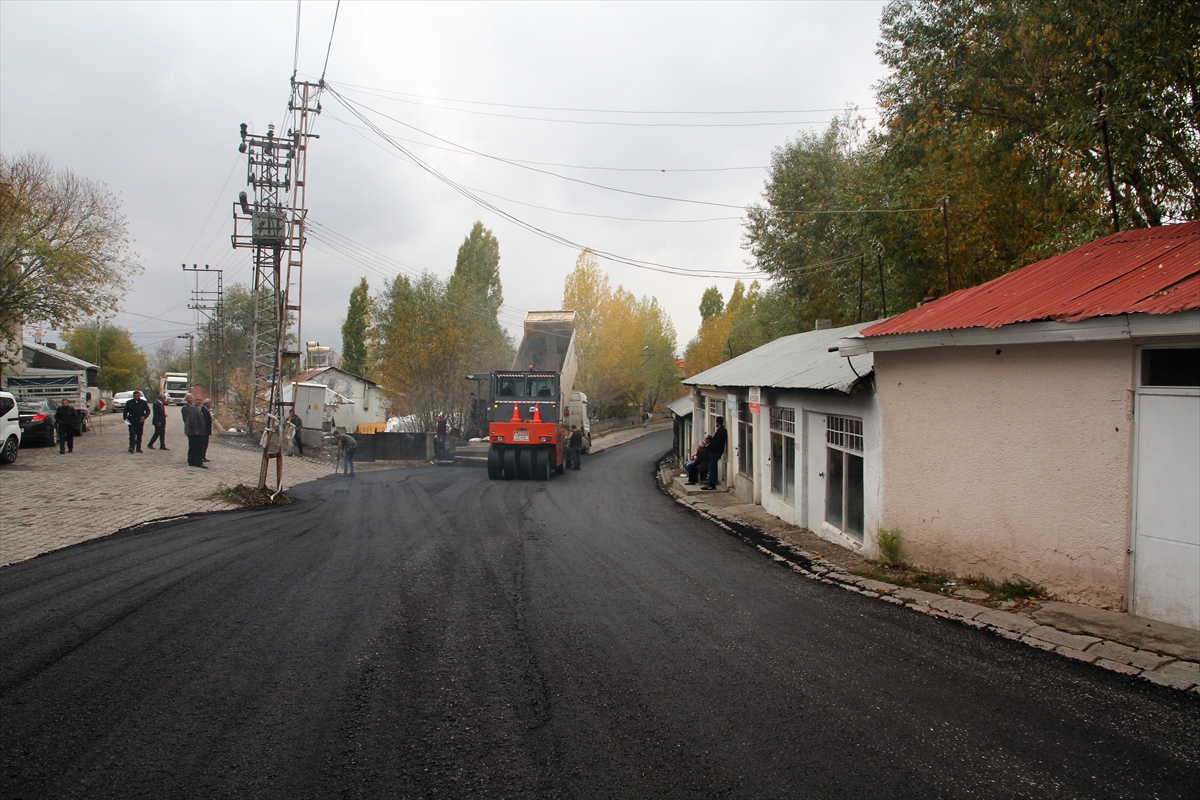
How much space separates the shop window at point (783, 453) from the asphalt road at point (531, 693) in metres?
4.29

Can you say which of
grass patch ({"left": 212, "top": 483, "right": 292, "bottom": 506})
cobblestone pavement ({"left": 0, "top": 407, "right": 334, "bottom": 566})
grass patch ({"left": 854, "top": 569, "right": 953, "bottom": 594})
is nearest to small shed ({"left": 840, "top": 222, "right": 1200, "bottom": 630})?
grass patch ({"left": 854, "top": 569, "right": 953, "bottom": 594})

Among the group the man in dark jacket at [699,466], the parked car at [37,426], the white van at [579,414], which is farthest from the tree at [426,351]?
the man in dark jacket at [699,466]

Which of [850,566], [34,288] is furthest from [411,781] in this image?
[34,288]

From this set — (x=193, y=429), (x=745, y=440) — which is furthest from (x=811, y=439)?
(x=193, y=429)

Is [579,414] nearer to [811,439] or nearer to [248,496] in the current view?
[248,496]

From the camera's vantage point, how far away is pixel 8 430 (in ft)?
54.8

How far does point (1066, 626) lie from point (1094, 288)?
3.08 meters

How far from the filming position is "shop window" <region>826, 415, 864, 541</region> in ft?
31.4

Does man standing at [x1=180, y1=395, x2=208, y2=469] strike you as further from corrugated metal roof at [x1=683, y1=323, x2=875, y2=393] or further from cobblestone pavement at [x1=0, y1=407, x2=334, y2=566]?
corrugated metal roof at [x1=683, y1=323, x2=875, y2=393]

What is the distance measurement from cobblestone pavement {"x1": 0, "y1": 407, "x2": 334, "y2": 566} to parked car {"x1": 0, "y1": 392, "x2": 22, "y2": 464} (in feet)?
0.87

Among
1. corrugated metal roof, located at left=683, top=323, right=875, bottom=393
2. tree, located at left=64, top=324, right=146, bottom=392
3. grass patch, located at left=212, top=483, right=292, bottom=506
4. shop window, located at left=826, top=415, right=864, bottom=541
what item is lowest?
grass patch, located at left=212, top=483, right=292, bottom=506

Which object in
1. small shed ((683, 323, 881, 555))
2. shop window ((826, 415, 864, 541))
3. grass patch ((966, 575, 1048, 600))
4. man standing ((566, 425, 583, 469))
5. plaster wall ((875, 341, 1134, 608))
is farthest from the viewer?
man standing ((566, 425, 583, 469))

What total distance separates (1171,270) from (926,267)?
12300 millimetres

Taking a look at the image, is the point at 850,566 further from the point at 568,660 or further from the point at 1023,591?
the point at 568,660
